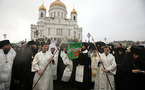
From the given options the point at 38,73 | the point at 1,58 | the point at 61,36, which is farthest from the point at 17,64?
the point at 61,36

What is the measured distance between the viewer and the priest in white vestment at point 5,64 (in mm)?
2688

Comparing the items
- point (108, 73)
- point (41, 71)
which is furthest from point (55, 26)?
point (108, 73)

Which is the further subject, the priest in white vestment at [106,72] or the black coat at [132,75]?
the priest in white vestment at [106,72]

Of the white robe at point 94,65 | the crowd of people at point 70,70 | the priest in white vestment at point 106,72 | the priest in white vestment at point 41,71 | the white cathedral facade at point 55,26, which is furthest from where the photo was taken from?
the white cathedral facade at point 55,26

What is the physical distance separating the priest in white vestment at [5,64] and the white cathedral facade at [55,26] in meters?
38.9

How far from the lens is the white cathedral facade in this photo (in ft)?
138

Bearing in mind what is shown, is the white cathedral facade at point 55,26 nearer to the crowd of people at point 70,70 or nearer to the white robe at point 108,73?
the crowd of people at point 70,70

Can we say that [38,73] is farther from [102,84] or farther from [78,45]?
[102,84]

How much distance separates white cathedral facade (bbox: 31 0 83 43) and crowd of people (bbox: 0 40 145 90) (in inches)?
1526

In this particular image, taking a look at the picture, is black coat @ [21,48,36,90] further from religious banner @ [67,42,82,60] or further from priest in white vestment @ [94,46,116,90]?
priest in white vestment @ [94,46,116,90]

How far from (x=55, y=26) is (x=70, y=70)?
4309 cm

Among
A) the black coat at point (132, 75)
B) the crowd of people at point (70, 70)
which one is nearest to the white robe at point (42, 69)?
the crowd of people at point (70, 70)

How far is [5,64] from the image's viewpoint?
9.18ft

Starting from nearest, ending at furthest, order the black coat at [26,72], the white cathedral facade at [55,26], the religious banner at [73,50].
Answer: the black coat at [26,72] < the religious banner at [73,50] < the white cathedral facade at [55,26]
